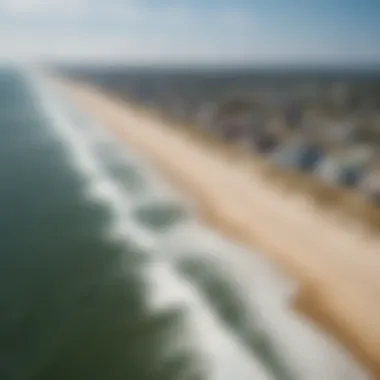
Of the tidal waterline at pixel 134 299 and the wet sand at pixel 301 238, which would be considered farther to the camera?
the wet sand at pixel 301 238

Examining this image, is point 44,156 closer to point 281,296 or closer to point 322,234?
point 322,234

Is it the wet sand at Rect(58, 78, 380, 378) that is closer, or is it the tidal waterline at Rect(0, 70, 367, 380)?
the tidal waterline at Rect(0, 70, 367, 380)

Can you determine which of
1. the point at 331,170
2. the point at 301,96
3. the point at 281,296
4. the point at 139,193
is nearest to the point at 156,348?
the point at 281,296

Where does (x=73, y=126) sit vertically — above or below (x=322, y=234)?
above

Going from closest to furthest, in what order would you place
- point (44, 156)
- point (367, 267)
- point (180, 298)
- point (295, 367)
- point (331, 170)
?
point (295, 367) < point (180, 298) < point (367, 267) < point (331, 170) < point (44, 156)
